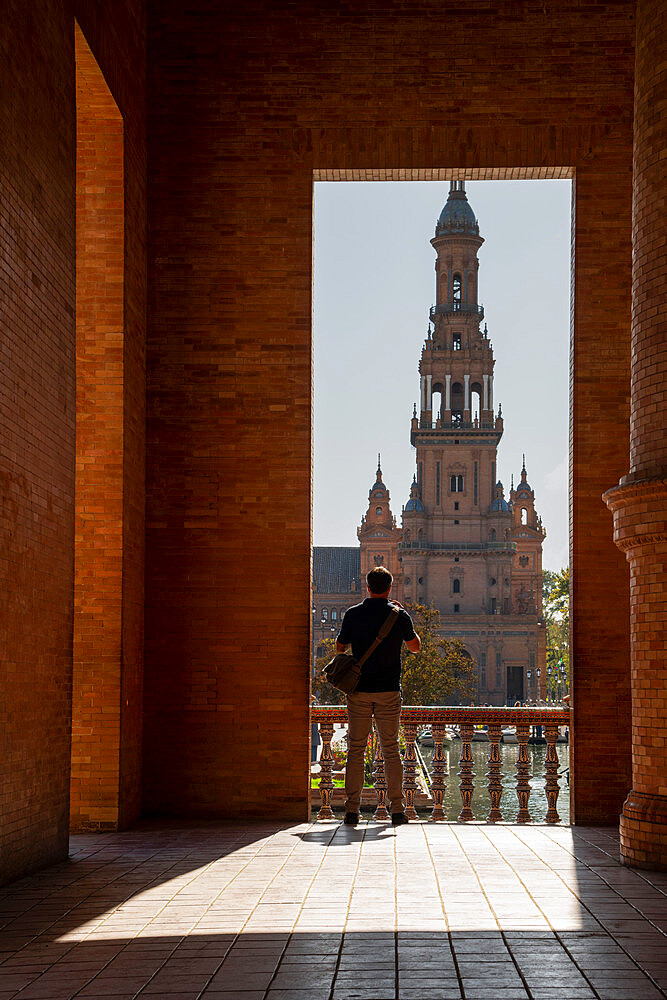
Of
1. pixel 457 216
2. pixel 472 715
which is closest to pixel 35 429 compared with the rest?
pixel 472 715

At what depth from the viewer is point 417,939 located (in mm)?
5523

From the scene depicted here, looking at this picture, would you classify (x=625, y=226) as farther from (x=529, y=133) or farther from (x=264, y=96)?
(x=264, y=96)

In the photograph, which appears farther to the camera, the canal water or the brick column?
the canal water

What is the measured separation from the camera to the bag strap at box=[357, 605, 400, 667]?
9148mm

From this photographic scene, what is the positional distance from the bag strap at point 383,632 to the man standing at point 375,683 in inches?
1.3

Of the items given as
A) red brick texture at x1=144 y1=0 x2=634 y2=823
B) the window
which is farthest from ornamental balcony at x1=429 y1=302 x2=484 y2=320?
red brick texture at x1=144 y1=0 x2=634 y2=823

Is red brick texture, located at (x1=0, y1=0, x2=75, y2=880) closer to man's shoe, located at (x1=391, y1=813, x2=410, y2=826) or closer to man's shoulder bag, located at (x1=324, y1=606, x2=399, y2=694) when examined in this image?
man's shoulder bag, located at (x1=324, y1=606, x2=399, y2=694)

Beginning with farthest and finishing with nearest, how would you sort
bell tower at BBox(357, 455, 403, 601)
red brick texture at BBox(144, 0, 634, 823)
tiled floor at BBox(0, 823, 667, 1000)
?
bell tower at BBox(357, 455, 403, 601) < red brick texture at BBox(144, 0, 634, 823) < tiled floor at BBox(0, 823, 667, 1000)

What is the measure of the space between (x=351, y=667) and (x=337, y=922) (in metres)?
3.39

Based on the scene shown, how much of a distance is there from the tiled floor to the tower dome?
8938 centimetres

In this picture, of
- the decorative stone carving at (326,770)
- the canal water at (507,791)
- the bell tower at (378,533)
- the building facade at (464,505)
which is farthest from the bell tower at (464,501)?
the decorative stone carving at (326,770)

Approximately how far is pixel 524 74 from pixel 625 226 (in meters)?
1.65

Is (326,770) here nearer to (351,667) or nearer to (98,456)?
(351,667)

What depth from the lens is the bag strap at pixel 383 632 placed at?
915 centimetres
